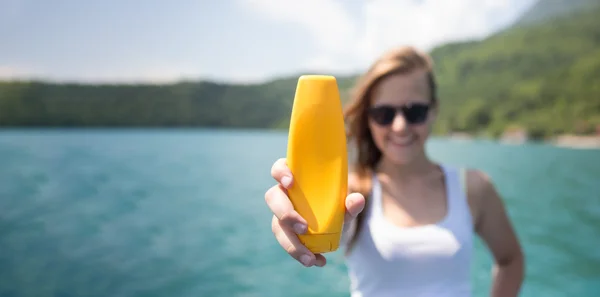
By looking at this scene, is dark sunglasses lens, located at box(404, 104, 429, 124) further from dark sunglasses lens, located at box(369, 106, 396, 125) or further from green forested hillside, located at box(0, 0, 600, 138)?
green forested hillside, located at box(0, 0, 600, 138)

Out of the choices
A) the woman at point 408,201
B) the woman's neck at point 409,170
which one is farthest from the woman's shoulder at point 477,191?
the woman's neck at point 409,170

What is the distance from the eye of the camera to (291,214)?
39.4 inches

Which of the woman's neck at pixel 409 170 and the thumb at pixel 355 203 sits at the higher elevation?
the thumb at pixel 355 203

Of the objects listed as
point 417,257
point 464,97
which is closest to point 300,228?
point 417,257

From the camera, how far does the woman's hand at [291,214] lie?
1005mm

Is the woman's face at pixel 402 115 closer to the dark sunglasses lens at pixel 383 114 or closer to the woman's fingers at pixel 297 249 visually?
the dark sunglasses lens at pixel 383 114

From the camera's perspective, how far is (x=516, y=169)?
30.0 m

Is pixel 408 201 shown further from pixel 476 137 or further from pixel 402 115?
pixel 476 137

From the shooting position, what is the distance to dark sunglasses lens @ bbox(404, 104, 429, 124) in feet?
5.24

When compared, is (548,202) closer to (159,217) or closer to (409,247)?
(159,217)

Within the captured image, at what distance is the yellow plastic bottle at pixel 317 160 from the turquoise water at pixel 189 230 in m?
0.81

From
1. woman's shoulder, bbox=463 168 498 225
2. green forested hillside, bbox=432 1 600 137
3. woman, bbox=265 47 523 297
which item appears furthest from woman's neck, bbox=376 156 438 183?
green forested hillside, bbox=432 1 600 137

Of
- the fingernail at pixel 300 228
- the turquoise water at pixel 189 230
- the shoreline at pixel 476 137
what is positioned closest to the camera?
the fingernail at pixel 300 228

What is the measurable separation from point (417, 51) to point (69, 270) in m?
11.4
